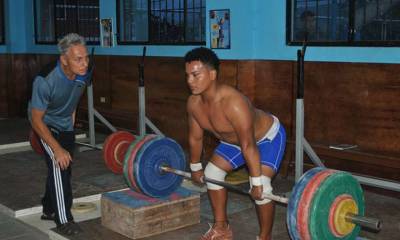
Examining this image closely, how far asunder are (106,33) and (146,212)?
3.78 metres

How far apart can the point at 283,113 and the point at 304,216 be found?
231 cm

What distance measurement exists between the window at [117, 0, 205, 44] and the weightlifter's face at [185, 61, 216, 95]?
264 centimetres

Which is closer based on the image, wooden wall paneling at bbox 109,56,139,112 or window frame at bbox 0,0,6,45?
wooden wall paneling at bbox 109,56,139,112

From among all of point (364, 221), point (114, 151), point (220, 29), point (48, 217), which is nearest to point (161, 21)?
point (220, 29)

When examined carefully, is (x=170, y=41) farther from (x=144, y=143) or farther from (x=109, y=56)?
(x=144, y=143)

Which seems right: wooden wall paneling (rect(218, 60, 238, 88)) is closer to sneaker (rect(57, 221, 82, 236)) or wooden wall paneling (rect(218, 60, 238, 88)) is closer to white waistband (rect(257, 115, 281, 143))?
white waistband (rect(257, 115, 281, 143))

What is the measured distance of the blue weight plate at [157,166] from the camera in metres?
3.16

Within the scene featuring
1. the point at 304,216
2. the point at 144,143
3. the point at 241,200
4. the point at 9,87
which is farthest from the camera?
the point at 9,87

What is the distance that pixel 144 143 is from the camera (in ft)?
10.5

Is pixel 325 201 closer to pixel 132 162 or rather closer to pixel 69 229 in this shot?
pixel 132 162

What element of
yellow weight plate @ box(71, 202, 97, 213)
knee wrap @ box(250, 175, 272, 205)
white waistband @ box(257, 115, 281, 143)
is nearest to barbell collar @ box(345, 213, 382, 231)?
knee wrap @ box(250, 175, 272, 205)

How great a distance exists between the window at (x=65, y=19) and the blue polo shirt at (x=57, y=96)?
3859 millimetres

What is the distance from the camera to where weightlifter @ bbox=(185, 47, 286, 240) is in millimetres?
2607

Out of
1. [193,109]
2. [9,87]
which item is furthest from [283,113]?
[9,87]
